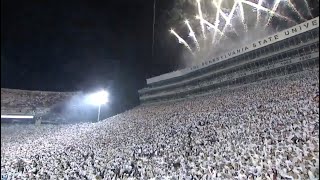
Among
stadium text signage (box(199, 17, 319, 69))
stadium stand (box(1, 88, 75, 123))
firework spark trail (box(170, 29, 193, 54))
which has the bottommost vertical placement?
stadium stand (box(1, 88, 75, 123))

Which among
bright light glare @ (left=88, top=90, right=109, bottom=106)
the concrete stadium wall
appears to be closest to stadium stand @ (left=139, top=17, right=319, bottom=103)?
bright light glare @ (left=88, top=90, right=109, bottom=106)

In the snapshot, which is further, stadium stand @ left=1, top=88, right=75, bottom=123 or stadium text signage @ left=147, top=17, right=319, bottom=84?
stadium stand @ left=1, top=88, right=75, bottom=123

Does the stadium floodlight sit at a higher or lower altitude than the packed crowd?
higher

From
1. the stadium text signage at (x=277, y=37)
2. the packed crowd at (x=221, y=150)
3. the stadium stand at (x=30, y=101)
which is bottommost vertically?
the packed crowd at (x=221, y=150)

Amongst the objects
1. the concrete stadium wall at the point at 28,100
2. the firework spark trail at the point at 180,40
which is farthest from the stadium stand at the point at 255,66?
the concrete stadium wall at the point at 28,100

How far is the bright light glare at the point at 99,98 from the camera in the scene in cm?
3888

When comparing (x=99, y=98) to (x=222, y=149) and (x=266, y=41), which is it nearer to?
(x=266, y=41)

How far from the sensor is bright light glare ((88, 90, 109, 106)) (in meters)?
38.9

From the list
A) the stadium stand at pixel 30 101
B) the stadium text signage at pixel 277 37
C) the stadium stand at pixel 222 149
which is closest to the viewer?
the stadium stand at pixel 222 149

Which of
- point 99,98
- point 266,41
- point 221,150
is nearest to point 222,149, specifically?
point 221,150

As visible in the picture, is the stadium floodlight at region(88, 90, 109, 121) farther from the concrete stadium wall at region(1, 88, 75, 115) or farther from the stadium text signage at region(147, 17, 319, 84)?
the stadium text signage at region(147, 17, 319, 84)

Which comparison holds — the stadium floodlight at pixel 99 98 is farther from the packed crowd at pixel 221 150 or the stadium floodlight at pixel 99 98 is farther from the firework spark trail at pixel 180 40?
the packed crowd at pixel 221 150

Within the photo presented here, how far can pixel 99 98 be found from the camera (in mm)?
39031

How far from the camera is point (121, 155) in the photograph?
43.4 ft
